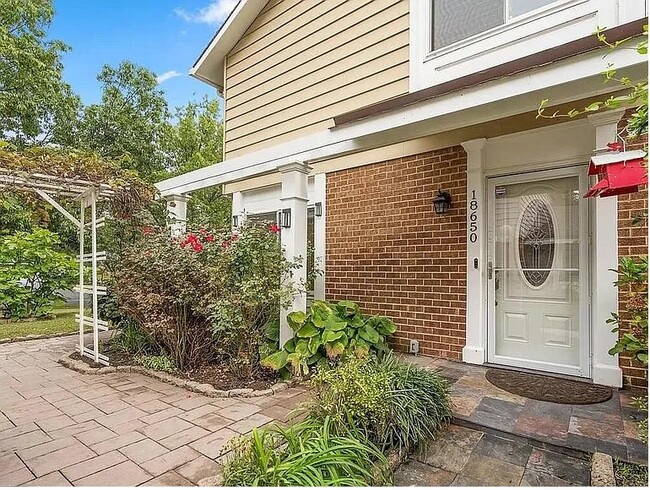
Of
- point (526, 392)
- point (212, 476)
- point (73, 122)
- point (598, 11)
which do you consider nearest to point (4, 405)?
point (212, 476)

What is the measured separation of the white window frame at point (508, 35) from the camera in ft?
11.3

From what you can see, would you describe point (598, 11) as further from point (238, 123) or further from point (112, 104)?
point (112, 104)

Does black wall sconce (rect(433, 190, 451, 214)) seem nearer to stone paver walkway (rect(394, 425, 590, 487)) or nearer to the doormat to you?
the doormat

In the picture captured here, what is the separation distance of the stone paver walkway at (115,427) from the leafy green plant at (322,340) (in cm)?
35

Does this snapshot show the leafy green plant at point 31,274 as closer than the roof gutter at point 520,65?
No

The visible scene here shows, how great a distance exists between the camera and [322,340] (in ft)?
13.0

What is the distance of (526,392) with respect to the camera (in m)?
3.38

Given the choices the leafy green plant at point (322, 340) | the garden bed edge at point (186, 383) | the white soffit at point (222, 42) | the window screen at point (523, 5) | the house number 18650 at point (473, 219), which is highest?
the white soffit at point (222, 42)

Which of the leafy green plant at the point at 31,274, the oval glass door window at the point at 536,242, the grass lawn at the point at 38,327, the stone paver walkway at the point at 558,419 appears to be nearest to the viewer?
the stone paver walkway at the point at 558,419

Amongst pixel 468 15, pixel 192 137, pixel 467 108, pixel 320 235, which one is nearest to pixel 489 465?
pixel 467 108

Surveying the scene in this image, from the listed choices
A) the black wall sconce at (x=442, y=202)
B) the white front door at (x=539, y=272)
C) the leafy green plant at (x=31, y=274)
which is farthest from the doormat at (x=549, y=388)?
the leafy green plant at (x=31, y=274)

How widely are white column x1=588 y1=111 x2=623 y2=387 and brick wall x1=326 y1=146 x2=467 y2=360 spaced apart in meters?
1.22

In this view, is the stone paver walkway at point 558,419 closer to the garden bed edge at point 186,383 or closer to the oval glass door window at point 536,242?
the oval glass door window at point 536,242

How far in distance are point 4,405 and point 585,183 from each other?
5672mm
